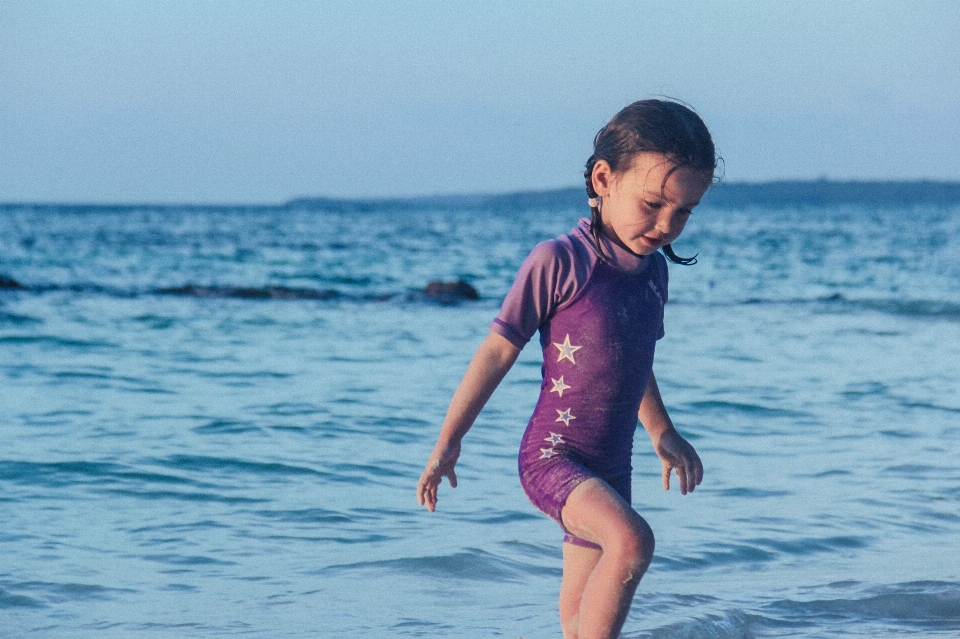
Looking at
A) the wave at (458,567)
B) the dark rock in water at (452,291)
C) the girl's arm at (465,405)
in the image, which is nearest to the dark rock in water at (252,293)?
the dark rock in water at (452,291)

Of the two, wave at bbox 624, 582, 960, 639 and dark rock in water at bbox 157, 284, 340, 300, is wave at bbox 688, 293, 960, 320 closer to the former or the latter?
dark rock in water at bbox 157, 284, 340, 300

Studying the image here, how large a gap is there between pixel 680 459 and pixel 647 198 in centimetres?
75

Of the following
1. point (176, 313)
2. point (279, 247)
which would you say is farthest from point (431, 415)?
point (279, 247)

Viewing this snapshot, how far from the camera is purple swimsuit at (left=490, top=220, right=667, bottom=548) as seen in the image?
2656mm

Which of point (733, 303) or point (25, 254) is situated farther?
point (25, 254)

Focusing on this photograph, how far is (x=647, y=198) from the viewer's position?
2.62m

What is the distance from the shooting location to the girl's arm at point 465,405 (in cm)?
258

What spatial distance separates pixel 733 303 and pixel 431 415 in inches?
416

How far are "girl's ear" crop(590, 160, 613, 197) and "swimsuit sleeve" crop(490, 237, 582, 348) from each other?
0.18 meters

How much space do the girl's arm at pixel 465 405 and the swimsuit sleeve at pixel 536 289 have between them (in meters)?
0.04

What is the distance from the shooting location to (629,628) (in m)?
3.68

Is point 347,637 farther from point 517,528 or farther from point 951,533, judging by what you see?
point 951,533

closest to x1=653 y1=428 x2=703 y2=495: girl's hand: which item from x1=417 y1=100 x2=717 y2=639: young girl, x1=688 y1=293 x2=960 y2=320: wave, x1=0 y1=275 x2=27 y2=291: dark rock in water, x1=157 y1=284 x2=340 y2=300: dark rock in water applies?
x1=417 y1=100 x2=717 y2=639: young girl

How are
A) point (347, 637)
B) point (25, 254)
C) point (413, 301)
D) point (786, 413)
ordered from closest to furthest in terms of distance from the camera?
point (347, 637)
point (786, 413)
point (413, 301)
point (25, 254)
